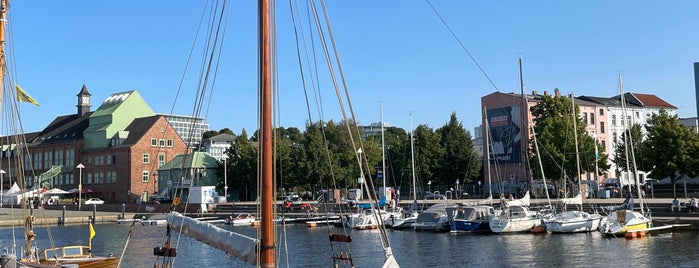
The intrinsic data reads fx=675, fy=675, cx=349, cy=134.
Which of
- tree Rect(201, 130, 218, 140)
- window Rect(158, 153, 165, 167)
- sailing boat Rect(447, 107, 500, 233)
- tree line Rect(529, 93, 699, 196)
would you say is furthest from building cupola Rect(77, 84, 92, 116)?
sailing boat Rect(447, 107, 500, 233)

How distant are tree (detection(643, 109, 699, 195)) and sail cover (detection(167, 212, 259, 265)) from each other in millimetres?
65044

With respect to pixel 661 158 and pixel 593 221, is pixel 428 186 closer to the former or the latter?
pixel 661 158

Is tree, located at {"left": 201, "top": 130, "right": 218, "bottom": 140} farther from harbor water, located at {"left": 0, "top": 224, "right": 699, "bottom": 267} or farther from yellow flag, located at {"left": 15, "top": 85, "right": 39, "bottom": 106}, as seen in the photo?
yellow flag, located at {"left": 15, "top": 85, "right": 39, "bottom": 106}

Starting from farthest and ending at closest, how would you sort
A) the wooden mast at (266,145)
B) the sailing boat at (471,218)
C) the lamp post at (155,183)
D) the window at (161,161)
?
1. the window at (161,161)
2. the lamp post at (155,183)
3. the sailing boat at (471,218)
4. the wooden mast at (266,145)

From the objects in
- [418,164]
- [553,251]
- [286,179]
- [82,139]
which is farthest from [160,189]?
[553,251]

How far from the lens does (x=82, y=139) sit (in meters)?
118

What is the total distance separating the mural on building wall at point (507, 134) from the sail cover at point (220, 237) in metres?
83.2

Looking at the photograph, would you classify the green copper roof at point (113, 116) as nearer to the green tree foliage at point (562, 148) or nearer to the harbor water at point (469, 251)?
the harbor water at point (469, 251)

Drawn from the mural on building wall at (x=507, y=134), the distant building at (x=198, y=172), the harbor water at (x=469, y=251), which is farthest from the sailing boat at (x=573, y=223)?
the distant building at (x=198, y=172)

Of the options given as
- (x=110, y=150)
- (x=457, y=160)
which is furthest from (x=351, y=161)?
(x=110, y=150)

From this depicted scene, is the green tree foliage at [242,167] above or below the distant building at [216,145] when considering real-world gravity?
below

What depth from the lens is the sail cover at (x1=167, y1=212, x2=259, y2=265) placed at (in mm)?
12969

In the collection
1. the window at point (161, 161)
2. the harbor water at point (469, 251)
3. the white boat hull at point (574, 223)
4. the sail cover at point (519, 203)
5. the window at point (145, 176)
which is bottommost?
the harbor water at point (469, 251)

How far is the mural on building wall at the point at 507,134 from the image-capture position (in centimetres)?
9694
